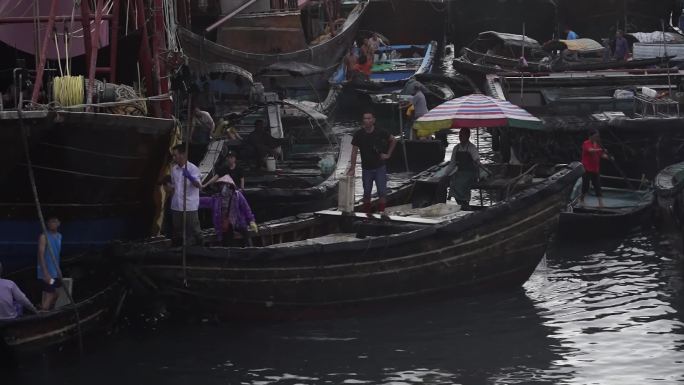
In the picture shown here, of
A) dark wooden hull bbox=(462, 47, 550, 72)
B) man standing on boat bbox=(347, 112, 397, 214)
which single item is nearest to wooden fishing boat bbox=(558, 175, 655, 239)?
man standing on boat bbox=(347, 112, 397, 214)

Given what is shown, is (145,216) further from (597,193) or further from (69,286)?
(597,193)

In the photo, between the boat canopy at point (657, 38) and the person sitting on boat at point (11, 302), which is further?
the boat canopy at point (657, 38)

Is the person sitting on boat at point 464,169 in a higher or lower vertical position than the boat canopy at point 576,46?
lower

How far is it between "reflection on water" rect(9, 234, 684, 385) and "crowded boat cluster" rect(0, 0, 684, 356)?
1.00 ft

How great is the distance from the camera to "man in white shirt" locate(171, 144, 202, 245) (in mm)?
13883

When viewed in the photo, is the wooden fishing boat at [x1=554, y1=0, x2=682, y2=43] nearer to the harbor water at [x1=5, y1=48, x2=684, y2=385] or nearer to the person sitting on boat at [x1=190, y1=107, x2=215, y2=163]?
the person sitting on boat at [x1=190, y1=107, x2=215, y2=163]

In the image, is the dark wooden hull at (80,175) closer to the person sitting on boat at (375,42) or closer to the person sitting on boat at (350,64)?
the person sitting on boat at (350,64)

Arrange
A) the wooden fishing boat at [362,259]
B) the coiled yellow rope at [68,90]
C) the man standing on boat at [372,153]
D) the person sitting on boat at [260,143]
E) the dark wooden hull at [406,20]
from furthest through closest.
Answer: the dark wooden hull at [406,20]
the person sitting on boat at [260,143]
the man standing on boat at [372,153]
the coiled yellow rope at [68,90]
the wooden fishing boat at [362,259]

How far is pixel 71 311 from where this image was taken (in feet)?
40.4

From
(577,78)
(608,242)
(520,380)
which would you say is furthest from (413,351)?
(577,78)

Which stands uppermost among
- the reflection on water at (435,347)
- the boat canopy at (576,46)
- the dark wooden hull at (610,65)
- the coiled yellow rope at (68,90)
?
the boat canopy at (576,46)

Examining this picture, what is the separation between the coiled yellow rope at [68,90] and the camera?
43.8 feet

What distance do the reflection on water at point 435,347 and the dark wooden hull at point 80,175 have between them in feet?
5.42

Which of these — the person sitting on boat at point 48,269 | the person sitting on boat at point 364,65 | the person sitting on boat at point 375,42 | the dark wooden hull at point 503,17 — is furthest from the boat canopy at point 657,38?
the person sitting on boat at point 48,269
